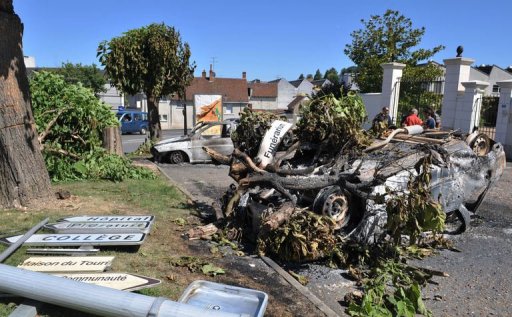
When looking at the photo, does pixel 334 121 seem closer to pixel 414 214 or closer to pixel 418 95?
pixel 414 214

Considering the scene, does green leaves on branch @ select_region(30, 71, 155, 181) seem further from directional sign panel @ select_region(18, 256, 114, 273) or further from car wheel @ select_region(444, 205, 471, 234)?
car wheel @ select_region(444, 205, 471, 234)

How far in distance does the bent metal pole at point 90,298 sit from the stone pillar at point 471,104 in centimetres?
1443

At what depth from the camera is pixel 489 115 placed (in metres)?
16.0

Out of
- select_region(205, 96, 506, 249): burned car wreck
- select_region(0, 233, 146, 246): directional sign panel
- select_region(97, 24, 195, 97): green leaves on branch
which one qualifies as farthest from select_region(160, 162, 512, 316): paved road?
select_region(97, 24, 195, 97): green leaves on branch

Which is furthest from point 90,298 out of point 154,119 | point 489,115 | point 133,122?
point 133,122

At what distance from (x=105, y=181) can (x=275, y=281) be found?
5651mm

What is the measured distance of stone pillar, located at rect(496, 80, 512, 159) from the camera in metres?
14.3

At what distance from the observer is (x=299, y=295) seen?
4340 millimetres

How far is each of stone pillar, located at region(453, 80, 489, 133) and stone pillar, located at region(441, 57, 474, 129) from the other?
0.32 m

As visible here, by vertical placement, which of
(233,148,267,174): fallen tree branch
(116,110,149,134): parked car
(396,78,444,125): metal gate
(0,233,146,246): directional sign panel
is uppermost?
(396,78,444,125): metal gate

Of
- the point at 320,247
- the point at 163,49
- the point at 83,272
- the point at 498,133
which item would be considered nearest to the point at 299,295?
the point at 320,247

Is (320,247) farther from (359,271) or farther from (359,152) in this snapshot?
(359,152)

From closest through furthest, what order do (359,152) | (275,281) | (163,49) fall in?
(275,281), (359,152), (163,49)

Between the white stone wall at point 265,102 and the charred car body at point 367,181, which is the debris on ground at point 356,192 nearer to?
the charred car body at point 367,181
